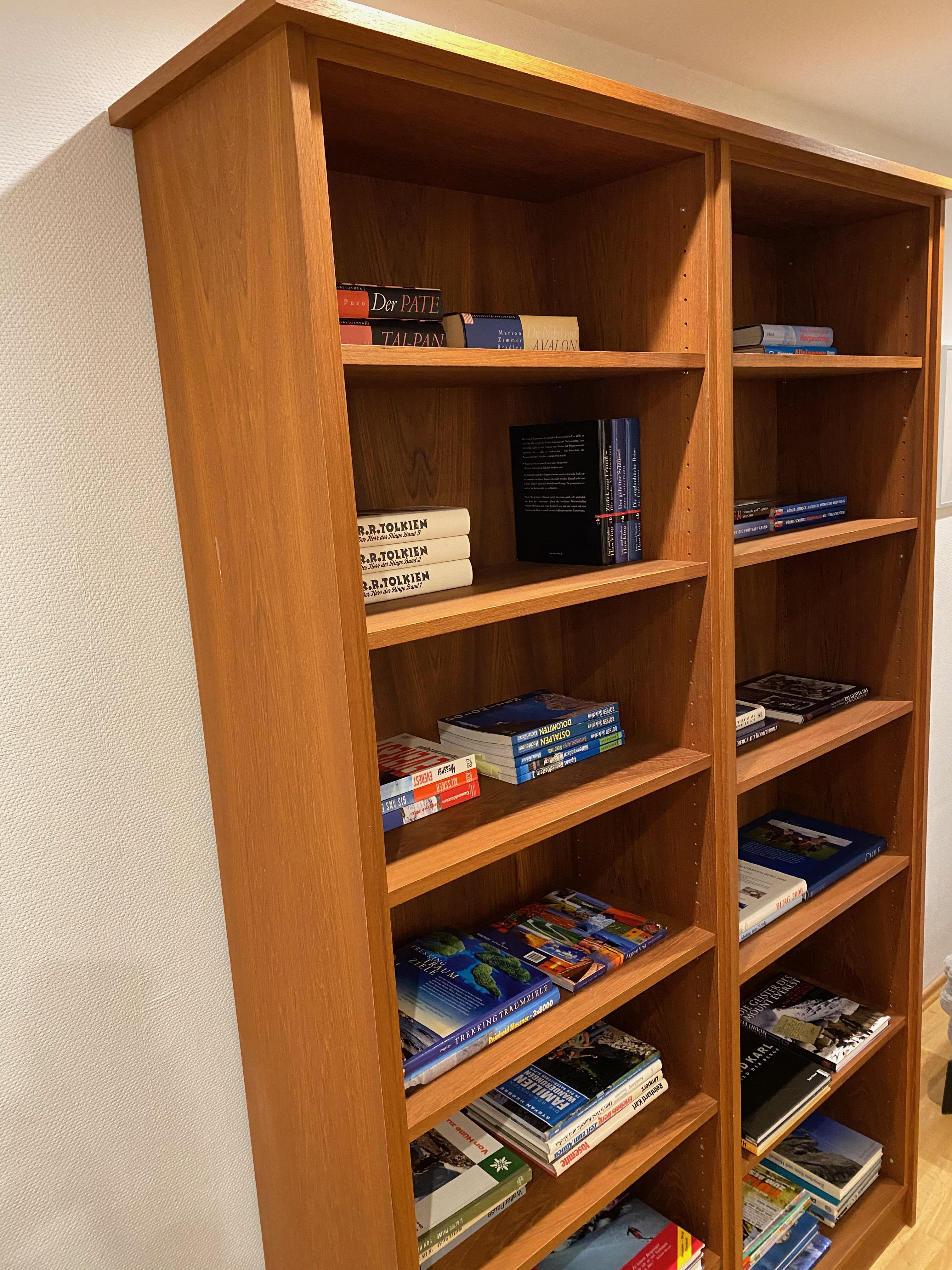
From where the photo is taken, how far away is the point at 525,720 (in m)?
1.45

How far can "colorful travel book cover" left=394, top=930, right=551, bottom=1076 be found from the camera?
1.23 metres

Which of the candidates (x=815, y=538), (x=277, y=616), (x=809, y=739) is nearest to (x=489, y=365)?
(x=277, y=616)

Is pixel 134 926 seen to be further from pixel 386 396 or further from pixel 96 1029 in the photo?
pixel 386 396

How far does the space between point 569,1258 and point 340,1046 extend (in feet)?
2.65

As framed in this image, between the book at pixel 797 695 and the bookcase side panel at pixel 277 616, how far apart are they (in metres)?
1.04

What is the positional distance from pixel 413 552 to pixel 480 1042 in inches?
26.2

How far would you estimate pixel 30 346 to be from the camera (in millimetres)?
1102

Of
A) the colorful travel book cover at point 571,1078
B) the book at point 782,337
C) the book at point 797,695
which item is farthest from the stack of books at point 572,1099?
the book at point 782,337

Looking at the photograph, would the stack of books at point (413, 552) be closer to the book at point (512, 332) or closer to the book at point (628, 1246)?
the book at point (512, 332)

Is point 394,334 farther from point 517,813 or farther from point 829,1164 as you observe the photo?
point 829,1164

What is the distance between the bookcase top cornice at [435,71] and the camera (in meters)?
0.88

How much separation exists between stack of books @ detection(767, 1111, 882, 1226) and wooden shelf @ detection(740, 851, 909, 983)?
1.81 feet

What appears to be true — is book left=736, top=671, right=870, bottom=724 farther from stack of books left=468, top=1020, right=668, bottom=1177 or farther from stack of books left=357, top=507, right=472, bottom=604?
stack of books left=357, top=507, right=472, bottom=604

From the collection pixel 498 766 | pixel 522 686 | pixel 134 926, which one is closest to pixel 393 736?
pixel 498 766
